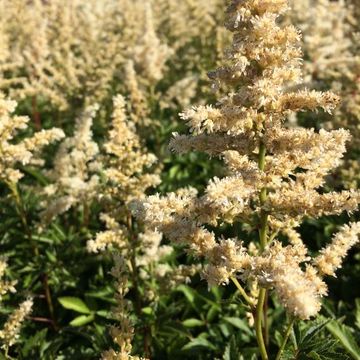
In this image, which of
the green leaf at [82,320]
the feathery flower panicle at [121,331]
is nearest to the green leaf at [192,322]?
the green leaf at [82,320]

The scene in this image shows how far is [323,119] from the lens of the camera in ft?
33.2

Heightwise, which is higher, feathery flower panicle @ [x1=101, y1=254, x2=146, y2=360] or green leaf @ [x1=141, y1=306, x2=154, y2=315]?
feathery flower panicle @ [x1=101, y1=254, x2=146, y2=360]

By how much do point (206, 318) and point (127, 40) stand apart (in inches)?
349

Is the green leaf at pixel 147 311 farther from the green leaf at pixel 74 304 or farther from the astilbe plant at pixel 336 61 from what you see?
the astilbe plant at pixel 336 61

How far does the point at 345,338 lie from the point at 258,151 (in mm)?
2291

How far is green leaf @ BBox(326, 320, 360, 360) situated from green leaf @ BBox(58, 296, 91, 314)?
3242mm

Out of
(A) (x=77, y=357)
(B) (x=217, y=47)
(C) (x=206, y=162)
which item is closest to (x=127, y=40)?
(B) (x=217, y=47)

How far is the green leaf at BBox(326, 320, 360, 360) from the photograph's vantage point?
520 cm

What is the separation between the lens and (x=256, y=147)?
414cm

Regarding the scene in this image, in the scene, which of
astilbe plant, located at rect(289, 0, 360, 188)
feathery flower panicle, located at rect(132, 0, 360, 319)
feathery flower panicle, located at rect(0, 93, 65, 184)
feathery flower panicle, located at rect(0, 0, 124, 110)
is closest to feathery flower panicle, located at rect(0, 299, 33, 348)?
feathery flower panicle, located at rect(0, 93, 65, 184)

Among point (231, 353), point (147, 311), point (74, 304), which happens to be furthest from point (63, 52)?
point (231, 353)

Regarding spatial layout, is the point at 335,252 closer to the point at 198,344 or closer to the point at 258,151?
the point at 258,151

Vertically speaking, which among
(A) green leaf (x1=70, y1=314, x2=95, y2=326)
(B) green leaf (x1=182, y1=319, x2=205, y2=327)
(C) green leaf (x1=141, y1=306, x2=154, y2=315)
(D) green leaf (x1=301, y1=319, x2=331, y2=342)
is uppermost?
(D) green leaf (x1=301, y1=319, x2=331, y2=342)

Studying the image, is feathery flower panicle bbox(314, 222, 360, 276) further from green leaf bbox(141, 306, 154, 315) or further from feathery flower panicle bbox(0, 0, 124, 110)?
feathery flower panicle bbox(0, 0, 124, 110)
